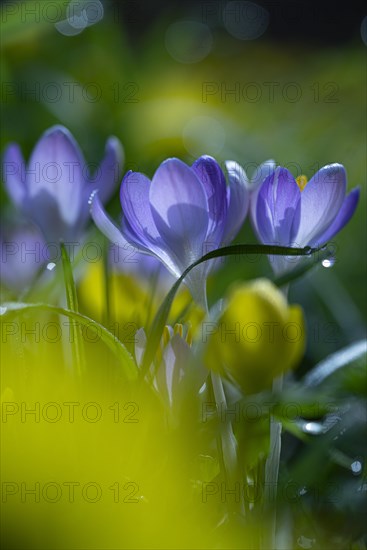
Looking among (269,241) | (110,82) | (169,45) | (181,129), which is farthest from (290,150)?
(269,241)

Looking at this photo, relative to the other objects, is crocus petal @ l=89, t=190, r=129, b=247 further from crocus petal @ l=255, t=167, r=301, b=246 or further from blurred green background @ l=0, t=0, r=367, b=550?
blurred green background @ l=0, t=0, r=367, b=550

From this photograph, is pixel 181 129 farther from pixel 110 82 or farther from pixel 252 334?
pixel 252 334

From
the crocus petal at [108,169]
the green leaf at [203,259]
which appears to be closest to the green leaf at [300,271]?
the green leaf at [203,259]

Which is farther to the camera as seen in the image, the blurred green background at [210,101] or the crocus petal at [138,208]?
the blurred green background at [210,101]

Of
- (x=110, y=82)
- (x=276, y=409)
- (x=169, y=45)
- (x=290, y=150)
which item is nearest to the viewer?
(x=276, y=409)

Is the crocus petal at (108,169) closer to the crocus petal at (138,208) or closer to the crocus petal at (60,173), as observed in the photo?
the crocus petal at (60,173)

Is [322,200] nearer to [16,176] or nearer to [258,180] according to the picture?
[258,180]
